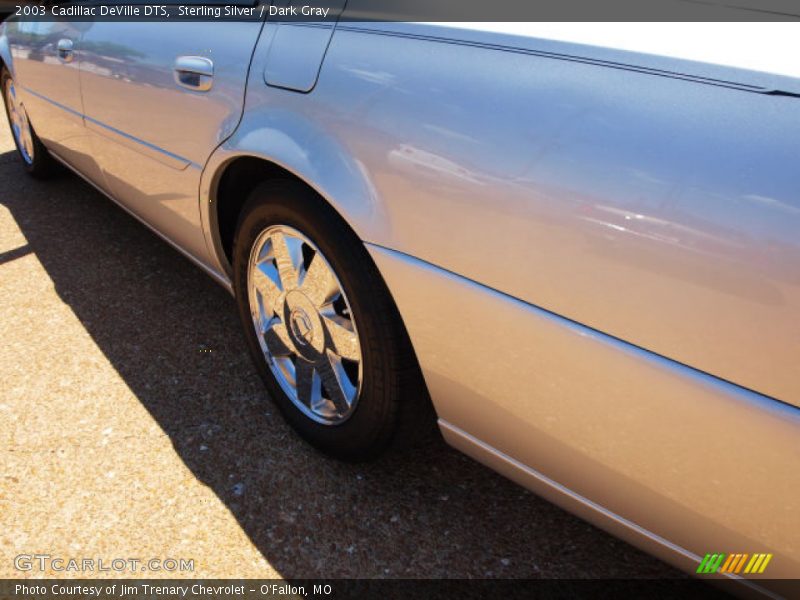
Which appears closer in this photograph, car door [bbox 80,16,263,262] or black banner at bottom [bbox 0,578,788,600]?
black banner at bottom [bbox 0,578,788,600]

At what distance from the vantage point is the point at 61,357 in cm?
269

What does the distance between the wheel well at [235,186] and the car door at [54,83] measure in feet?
3.76

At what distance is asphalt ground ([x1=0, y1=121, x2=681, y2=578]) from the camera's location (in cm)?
184

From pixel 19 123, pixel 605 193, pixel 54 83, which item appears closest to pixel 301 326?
pixel 605 193

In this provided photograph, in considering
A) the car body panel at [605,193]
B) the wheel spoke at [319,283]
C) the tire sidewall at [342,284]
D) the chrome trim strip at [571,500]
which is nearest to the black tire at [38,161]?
the tire sidewall at [342,284]

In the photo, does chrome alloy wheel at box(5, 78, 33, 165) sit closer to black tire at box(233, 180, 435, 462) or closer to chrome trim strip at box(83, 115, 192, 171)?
chrome trim strip at box(83, 115, 192, 171)

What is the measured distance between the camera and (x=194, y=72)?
6.70 ft

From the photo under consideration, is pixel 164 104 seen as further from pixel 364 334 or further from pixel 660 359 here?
pixel 660 359

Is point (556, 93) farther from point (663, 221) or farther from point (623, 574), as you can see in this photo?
point (623, 574)

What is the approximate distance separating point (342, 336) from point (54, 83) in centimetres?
230

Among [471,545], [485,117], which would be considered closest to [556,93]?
[485,117]

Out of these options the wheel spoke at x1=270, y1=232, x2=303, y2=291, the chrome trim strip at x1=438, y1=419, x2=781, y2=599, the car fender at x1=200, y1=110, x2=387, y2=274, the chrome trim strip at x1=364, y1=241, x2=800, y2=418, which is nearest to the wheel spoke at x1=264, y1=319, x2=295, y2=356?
the wheel spoke at x1=270, y1=232, x2=303, y2=291

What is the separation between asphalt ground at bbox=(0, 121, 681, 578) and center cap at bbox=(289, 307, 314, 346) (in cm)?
40

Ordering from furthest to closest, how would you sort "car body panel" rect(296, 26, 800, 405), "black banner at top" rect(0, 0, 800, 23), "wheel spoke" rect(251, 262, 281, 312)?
"wheel spoke" rect(251, 262, 281, 312), "black banner at top" rect(0, 0, 800, 23), "car body panel" rect(296, 26, 800, 405)
